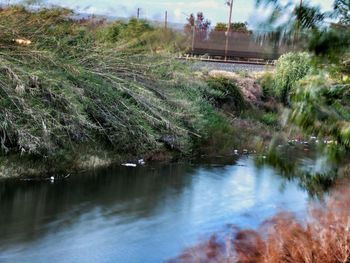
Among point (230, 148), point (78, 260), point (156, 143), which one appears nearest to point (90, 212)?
point (78, 260)

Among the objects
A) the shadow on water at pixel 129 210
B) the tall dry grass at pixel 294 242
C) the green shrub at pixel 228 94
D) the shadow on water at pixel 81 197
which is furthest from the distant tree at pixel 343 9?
the green shrub at pixel 228 94

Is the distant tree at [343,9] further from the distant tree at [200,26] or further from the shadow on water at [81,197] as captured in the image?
the distant tree at [200,26]

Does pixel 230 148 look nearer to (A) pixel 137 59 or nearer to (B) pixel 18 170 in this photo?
(A) pixel 137 59

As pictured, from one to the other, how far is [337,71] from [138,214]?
21.2ft

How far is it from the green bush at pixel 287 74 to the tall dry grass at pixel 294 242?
0.93 metres

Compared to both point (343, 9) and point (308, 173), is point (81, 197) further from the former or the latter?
point (343, 9)

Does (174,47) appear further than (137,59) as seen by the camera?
Yes

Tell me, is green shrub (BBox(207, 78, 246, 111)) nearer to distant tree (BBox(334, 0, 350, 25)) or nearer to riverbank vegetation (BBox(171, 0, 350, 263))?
riverbank vegetation (BBox(171, 0, 350, 263))

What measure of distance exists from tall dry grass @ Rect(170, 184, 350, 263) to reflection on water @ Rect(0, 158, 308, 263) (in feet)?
4.00

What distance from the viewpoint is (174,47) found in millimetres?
14539

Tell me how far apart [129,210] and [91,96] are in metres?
3.01

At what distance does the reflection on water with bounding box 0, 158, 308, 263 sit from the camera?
708 centimetres

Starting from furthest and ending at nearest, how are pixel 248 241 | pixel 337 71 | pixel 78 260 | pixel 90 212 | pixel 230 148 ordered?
pixel 230 148
pixel 90 212
pixel 78 260
pixel 248 241
pixel 337 71

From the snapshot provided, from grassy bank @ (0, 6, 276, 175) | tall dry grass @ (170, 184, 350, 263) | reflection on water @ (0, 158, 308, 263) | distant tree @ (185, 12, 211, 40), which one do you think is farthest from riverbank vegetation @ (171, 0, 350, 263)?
distant tree @ (185, 12, 211, 40)
